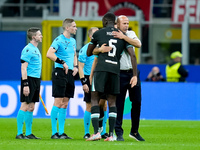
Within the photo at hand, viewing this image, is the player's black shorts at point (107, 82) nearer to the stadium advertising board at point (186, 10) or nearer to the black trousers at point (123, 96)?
the black trousers at point (123, 96)

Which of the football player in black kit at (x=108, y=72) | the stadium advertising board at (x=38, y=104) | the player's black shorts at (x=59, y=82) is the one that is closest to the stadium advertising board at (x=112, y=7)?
the stadium advertising board at (x=38, y=104)

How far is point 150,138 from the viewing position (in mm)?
11133

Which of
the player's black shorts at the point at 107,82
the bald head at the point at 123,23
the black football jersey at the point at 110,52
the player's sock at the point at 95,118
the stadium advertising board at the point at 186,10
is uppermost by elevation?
the stadium advertising board at the point at 186,10

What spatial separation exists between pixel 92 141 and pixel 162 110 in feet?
25.0

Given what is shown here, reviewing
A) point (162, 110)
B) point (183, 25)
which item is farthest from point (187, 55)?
point (162, 110)

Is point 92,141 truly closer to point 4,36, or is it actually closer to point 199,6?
point 4,36

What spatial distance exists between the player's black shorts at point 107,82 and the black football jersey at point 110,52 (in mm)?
76

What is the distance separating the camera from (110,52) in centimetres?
979

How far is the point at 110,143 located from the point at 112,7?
14528 millimetres

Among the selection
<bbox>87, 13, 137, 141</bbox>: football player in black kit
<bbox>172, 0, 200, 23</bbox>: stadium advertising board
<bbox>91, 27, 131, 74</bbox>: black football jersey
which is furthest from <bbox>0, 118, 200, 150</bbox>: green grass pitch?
<bbox>172, 0, 200, 23</bbox>: stadium advertising board

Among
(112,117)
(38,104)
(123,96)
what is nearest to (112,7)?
(38,104)

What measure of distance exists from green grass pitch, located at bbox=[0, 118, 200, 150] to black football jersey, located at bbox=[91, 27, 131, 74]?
Result: 3.71ft

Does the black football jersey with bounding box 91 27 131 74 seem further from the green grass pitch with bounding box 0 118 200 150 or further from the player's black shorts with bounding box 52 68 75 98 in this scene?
the player's black shorts with bounding box 52 68 75 98

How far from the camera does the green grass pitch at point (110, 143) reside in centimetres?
904
